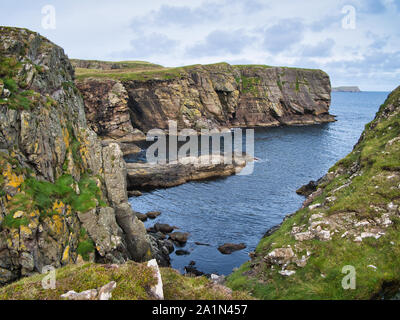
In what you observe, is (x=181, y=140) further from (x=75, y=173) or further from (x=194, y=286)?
(x=194, y=286)

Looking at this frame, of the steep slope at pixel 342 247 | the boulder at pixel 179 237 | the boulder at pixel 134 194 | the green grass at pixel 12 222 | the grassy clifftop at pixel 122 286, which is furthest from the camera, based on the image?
the boulder at pixel 134 194

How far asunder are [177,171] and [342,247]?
175 feet

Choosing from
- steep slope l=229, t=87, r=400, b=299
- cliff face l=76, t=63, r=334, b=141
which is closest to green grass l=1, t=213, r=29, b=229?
steep slope l=229, t=87, r=400, b=299

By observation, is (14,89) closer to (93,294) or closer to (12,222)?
(12,222)

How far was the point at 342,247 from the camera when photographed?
20.9 metres

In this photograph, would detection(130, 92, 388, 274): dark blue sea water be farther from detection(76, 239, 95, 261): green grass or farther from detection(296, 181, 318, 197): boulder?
detection(76, 239, 95, 261): green grass

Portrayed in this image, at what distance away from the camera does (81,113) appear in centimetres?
3691

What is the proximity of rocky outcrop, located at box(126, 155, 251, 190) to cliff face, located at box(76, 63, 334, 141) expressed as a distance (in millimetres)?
48137
